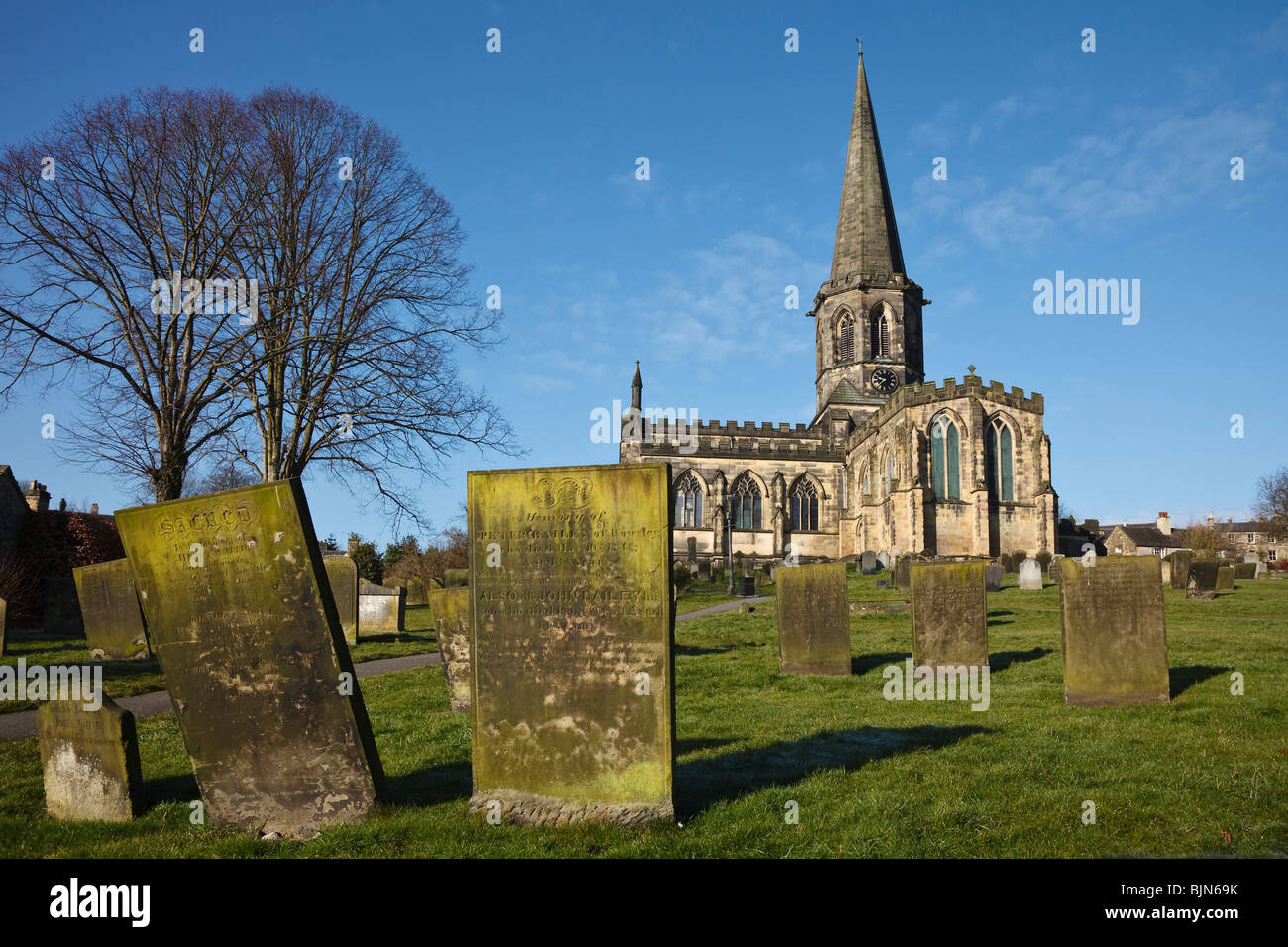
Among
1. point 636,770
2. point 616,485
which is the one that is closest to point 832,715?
point 636,770

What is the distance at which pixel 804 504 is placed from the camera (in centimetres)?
5112

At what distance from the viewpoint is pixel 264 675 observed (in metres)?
4.90

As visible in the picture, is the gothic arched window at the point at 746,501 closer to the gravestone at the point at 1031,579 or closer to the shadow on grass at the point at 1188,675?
the gravestone at the point at 1031,579

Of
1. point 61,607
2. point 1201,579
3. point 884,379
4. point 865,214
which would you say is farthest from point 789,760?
point 865,214

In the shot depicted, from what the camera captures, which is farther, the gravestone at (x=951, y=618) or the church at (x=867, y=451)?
the church at (x=867, y=451)

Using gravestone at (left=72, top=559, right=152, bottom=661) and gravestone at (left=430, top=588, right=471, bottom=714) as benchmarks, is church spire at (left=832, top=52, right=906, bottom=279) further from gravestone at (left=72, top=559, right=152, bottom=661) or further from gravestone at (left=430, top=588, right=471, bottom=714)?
gravestone at (left=430, top=588, right=471, bottom=714)

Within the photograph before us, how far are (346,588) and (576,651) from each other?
11.2 meters

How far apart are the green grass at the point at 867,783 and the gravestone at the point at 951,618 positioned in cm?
58

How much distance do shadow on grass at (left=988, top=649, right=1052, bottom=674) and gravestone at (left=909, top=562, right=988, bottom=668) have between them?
0.87m

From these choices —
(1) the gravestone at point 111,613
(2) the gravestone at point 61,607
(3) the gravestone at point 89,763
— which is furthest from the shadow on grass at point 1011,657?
(2) the gravestone at point 61,607

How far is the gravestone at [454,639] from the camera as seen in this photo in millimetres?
8430

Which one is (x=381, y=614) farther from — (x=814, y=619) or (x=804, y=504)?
(x=804, y=504)

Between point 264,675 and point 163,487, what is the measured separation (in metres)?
13.0

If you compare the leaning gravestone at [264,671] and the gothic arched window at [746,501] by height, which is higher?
the gothic arched window at [746,501]
